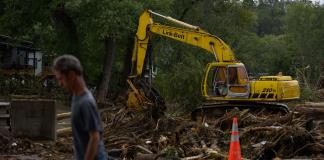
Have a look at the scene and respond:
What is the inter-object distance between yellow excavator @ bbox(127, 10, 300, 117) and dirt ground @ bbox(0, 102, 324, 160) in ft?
8.82

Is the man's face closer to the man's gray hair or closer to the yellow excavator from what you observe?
the man's gray hair

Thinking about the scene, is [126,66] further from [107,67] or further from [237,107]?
[237,107]

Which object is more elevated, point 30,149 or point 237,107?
point 237,107

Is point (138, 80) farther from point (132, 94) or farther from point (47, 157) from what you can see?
point (47, 157)

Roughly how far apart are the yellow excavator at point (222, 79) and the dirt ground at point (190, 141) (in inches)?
106

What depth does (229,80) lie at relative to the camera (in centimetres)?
2058

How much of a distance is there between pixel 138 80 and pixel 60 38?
15592 millimetres

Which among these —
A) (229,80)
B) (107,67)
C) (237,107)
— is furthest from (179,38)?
(107,67)

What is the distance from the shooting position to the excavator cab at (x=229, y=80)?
20406mm

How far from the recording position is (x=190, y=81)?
84.0 ft

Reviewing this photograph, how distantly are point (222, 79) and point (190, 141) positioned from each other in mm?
6526

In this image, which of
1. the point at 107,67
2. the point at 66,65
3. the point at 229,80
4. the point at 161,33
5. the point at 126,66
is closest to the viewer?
the point at 66,65

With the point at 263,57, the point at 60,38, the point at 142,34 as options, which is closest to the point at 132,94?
the point at 142,34

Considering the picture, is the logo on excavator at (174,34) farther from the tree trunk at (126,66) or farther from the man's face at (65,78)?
the tree trunk at (126,66)
